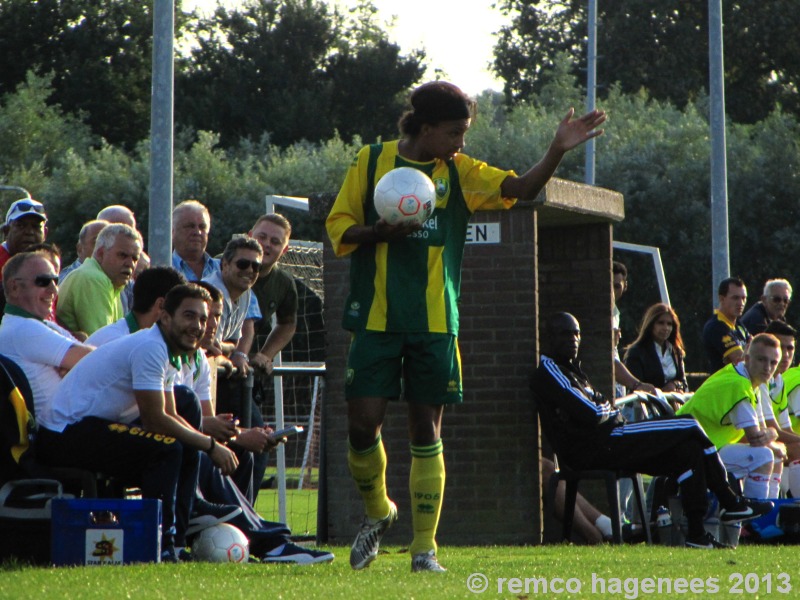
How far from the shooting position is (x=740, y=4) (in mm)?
51281

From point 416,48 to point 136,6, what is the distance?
11497 millimetres

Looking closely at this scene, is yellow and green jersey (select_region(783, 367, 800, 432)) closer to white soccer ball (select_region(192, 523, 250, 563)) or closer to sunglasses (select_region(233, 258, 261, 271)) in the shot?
sunglasses (select_region(233, 258, 261, 271))

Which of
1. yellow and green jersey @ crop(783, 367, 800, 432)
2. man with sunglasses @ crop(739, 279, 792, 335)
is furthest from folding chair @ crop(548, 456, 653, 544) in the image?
man with sunglasses @ crop(739, 279, 792, 335)

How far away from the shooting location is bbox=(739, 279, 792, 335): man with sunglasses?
14.6 m

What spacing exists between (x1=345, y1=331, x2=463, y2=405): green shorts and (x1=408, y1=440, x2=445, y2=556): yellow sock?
0.26 metres

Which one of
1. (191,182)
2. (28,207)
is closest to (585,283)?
(28,207)

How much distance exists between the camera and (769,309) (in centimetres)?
1471

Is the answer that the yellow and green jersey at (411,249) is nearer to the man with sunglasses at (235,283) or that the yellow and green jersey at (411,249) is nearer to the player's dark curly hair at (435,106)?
the player's dark curly hair at (435,106)

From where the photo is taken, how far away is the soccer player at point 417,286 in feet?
21.6

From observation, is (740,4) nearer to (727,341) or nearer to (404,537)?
(727,341)

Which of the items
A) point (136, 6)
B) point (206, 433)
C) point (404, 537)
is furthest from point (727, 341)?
point (136, 6)

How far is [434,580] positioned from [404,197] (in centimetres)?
166

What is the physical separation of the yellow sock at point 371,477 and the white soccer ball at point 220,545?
0.99 meters

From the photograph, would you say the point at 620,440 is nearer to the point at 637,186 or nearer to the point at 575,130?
the point at 575,130
